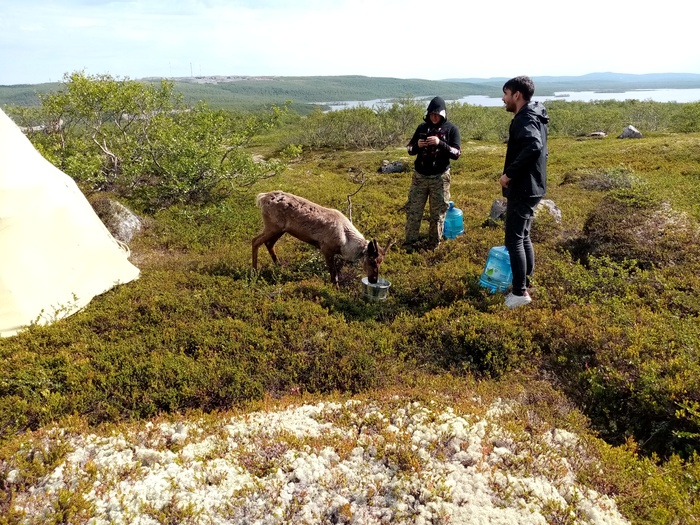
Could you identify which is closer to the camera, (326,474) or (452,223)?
(326,474)

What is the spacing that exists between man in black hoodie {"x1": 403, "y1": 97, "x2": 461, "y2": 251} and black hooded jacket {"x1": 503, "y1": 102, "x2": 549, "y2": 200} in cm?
222

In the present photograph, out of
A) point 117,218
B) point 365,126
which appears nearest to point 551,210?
point 117,218

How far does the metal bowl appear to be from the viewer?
7.91 m

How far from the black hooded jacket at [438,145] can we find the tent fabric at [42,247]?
23.4ft

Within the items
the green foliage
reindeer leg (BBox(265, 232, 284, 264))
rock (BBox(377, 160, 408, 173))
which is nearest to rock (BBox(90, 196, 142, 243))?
reindeer leg (BBox(265, 232, 284, 264))

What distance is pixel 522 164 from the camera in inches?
257

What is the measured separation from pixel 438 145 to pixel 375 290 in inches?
137

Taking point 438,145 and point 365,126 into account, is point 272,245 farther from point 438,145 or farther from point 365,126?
point 365,126

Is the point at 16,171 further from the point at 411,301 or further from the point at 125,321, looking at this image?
the point at 411,301

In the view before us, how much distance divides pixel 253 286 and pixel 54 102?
1392cm

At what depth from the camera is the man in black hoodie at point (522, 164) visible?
646 centimetres

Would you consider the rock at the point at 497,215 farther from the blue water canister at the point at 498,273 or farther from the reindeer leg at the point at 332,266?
the reindeer leg at the point at 332,266

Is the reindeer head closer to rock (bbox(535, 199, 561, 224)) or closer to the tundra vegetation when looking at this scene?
the tundra vegetation

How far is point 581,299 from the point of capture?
721 cm
